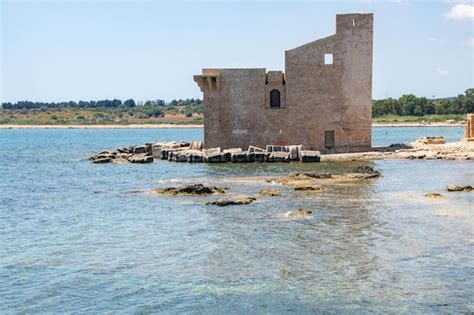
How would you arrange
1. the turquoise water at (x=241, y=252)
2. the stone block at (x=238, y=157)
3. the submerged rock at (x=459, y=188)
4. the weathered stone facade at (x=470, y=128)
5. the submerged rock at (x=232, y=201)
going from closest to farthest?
the turquoise water at (x=241, y=252) < the submerged rock at (x=232, y=201) < the submerged rock at (x=459, y=188) < the stone block at (x=238, y=157) < the weathered stone facade at (x=470, y=128)

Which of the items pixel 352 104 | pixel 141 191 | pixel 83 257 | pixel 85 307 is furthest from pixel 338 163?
pixel 85 307

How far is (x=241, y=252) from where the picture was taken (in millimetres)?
12180

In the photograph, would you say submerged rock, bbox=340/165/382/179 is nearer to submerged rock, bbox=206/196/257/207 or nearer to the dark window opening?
submerged rock, bbox=206/196/257/207

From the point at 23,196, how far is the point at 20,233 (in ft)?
23.2

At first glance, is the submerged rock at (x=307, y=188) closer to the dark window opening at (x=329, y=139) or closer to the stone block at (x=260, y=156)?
the stone block at (x=260, y=156)

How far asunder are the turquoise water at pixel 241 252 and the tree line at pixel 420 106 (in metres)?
87.5

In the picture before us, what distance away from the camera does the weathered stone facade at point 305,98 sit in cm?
3166

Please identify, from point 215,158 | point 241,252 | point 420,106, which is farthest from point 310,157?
point 420,106

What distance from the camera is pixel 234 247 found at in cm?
1259

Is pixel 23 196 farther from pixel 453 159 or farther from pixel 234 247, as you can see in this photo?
pixel 453 159

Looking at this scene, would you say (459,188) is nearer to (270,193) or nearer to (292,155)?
(270,193)

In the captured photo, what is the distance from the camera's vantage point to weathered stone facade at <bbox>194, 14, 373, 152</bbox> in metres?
31.7

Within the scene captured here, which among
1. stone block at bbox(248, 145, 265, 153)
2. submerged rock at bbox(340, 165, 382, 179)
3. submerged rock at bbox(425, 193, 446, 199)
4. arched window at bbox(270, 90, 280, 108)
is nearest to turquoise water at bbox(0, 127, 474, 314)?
submerged rock at bbox(425, 193, 446, 199)

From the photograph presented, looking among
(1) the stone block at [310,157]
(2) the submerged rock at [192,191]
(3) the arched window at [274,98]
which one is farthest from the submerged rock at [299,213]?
(3) the arched window at [274,98]
